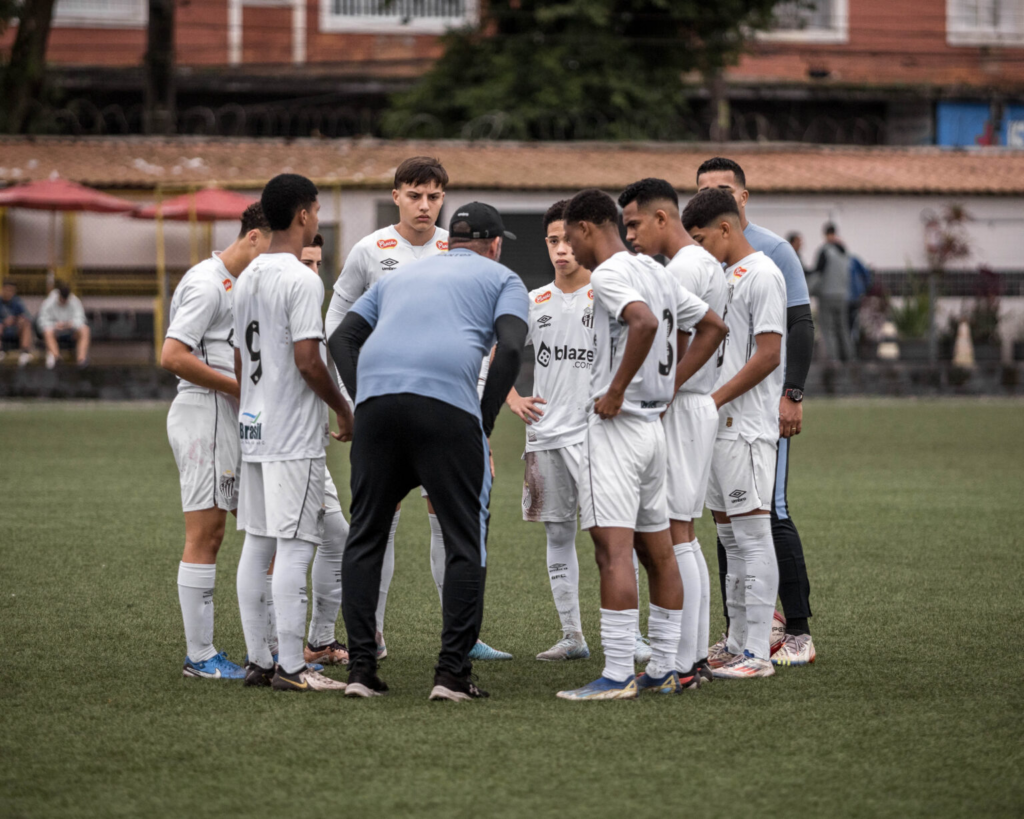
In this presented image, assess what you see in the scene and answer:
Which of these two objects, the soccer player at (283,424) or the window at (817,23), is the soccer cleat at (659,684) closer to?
the soccer player at (283,424)

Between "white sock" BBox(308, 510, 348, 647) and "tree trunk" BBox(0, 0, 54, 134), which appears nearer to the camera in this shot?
"white sock" BBox(308, 510, 348, 647)

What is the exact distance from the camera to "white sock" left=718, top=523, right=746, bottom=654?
Answer: 6.00m

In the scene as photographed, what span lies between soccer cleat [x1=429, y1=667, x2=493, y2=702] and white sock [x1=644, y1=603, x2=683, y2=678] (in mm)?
754

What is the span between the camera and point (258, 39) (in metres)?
33.9

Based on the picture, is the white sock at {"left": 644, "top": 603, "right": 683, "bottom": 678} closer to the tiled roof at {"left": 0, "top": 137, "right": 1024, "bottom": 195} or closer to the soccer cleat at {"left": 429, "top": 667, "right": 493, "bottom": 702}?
the soccer cleat at {"left": 429, "top": 667, "right": 493, "bottom": 702}

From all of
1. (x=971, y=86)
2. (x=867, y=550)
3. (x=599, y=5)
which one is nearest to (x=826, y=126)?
(x=971, y=86)

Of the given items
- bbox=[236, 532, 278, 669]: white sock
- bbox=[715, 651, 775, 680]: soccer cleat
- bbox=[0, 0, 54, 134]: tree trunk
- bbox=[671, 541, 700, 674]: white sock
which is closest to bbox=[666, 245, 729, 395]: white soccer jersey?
bbox=[671, 541, 700, 674]: white sock

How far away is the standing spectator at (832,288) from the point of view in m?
21.5

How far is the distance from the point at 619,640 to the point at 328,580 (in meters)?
1.58

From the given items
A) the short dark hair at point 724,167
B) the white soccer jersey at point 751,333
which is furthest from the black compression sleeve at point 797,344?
the short dark hair at point 724,167

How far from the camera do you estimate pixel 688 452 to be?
18.0 feet

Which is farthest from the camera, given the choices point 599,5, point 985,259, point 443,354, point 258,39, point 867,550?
point 258,39

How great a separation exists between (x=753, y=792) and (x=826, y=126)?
109ft

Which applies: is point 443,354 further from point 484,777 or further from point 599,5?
point 599,5
